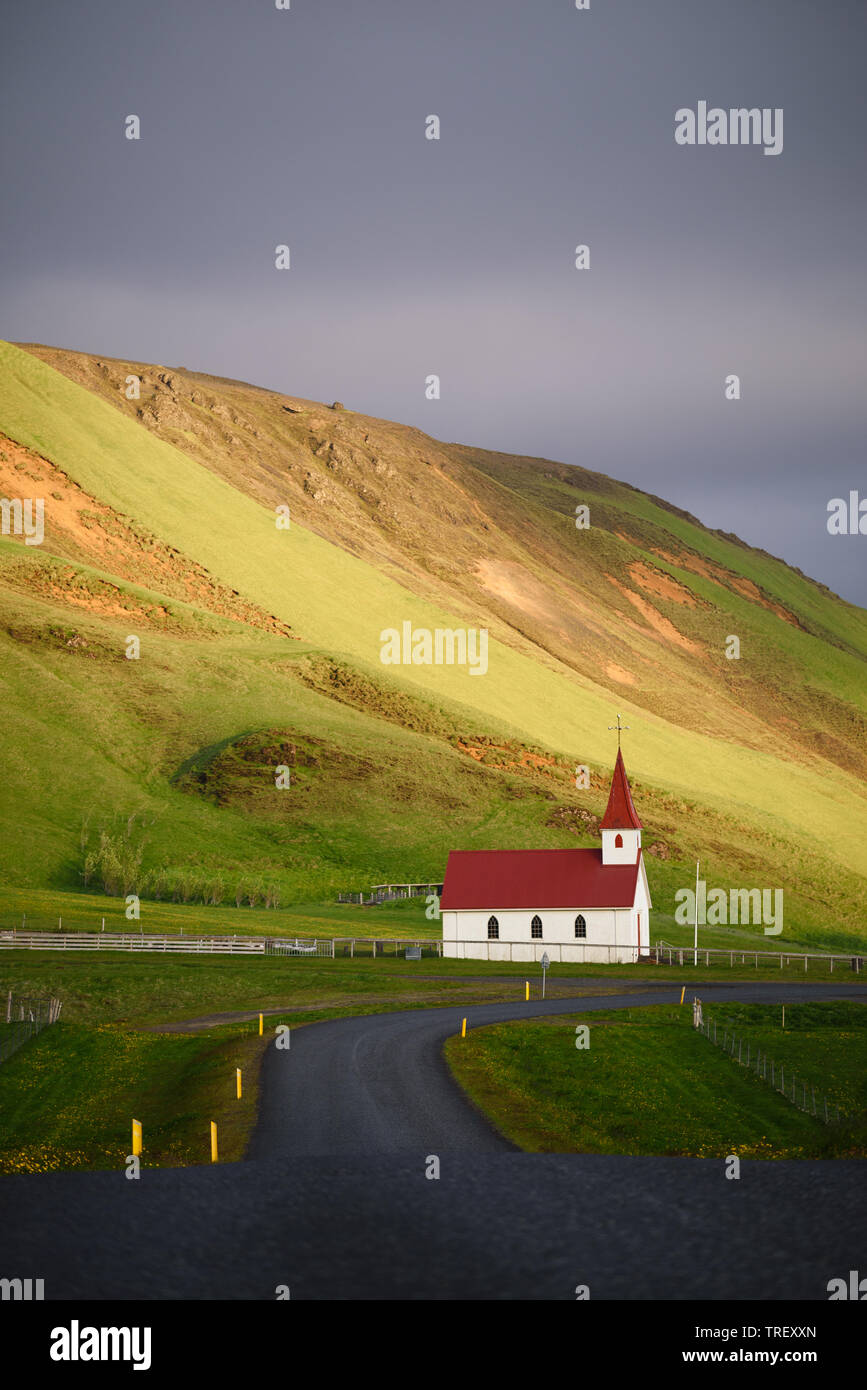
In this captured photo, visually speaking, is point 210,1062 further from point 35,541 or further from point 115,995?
point 35,541

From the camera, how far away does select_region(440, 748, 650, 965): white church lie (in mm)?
87125

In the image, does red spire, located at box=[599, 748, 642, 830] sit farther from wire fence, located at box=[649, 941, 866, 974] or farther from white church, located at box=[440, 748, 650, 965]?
wire fence, located at box=[649, 941, 866, 974]

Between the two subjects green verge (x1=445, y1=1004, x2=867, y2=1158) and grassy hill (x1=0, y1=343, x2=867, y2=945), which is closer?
green verge (x1=445, y1=1004, x2=867, y2=1158)

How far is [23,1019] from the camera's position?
56656 mm

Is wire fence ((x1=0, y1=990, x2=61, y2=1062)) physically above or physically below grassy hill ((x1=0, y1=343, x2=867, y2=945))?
below

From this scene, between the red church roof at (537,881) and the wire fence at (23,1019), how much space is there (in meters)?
33.0

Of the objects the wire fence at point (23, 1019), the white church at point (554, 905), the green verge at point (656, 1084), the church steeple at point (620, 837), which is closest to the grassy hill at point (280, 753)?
the white church at point (554, 905)

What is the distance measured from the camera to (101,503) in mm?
196125

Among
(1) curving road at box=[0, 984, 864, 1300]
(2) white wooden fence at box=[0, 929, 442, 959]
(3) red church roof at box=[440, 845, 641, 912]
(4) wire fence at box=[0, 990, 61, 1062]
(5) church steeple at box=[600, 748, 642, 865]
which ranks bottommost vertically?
(1) curving road at box=[0, 984, 864, 1300]

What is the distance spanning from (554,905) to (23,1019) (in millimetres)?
39309

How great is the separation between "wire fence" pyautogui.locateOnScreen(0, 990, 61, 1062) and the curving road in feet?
64.9

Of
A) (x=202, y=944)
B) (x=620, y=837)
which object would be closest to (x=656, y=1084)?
(x=202, y=944)

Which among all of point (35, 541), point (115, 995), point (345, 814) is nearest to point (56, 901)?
point (115, 995)

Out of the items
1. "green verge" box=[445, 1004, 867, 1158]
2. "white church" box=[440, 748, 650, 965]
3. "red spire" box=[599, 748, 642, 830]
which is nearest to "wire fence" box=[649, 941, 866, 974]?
"white church" box=[440, 748, 650, 965]
